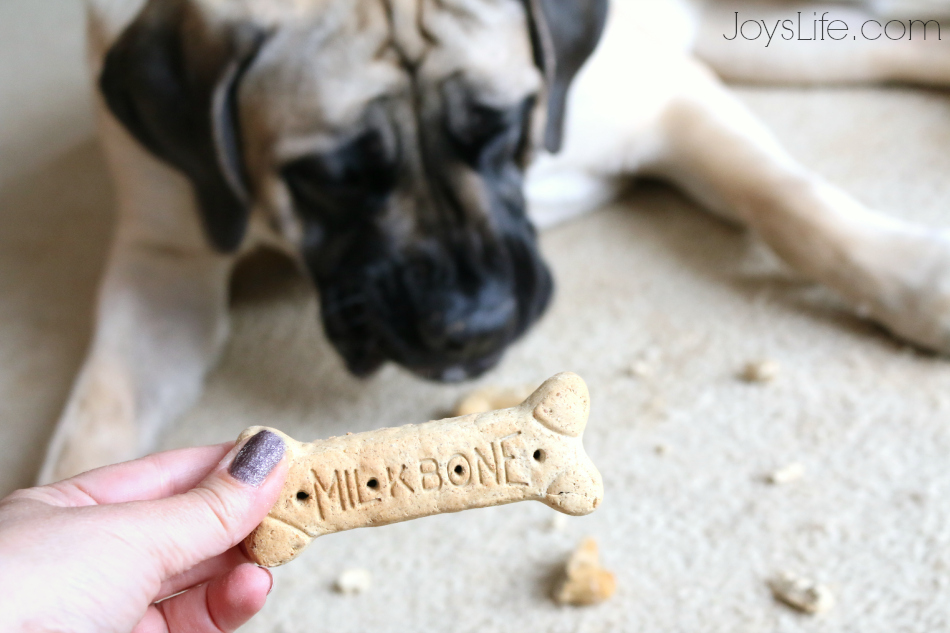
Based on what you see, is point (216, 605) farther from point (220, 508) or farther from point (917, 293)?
point (917, 293)

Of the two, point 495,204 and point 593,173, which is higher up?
point 495,204

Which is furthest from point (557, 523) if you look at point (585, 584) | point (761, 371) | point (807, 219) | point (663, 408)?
point (807, 219)

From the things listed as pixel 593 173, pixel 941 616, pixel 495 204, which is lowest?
pixel 941 616

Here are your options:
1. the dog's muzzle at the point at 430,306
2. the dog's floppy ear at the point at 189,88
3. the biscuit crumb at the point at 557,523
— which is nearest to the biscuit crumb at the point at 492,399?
the dog's muzzle at the point at 430,306

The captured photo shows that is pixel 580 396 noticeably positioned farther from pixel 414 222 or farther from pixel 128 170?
pixel 128 170

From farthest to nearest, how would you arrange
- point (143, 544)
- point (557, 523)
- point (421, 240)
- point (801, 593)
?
point (421, 240)
point (557, 523)
point (801, 593)
point (143, 544)

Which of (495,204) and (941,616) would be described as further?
(495,204)

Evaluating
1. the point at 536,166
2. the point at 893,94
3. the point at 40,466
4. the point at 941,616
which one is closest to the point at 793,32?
the point at 893,94
